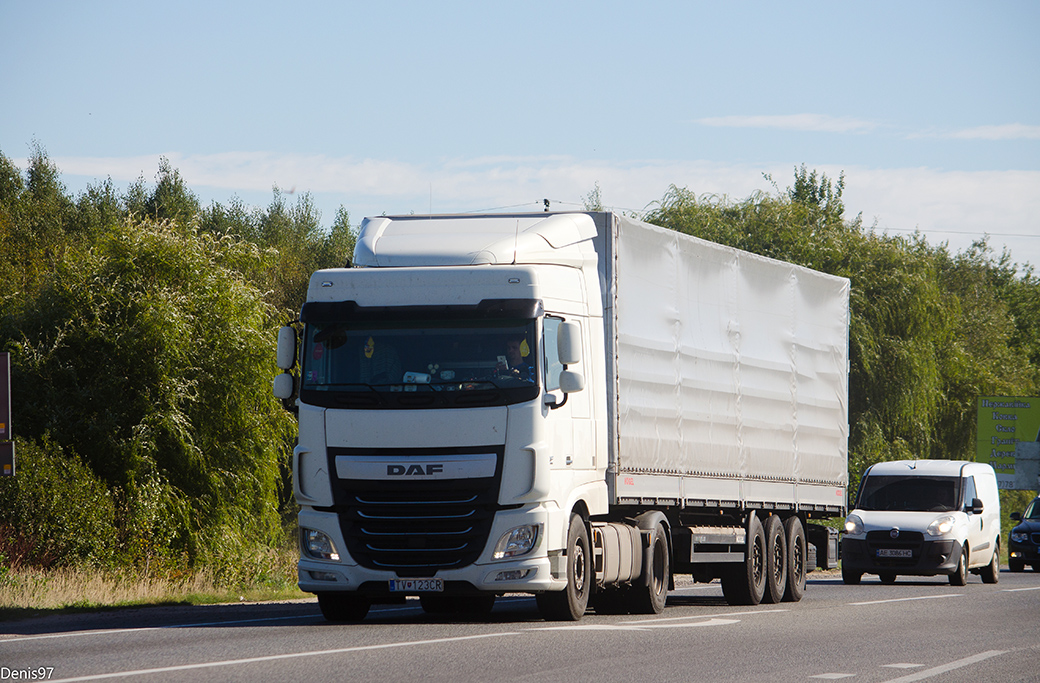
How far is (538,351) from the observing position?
13.4 m

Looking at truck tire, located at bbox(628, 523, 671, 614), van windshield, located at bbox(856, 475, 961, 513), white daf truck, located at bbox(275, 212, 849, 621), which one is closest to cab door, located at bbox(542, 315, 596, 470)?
white daf truck, located at bbox(275, 212, 849, 621)

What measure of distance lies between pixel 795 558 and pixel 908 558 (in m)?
6.58

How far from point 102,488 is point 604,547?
47.5 ft

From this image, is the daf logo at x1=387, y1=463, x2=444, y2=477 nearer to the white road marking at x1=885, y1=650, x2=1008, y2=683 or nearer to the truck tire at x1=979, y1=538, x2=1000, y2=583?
the white road marking at x1=885, y1=650, x2=1008, y2=683

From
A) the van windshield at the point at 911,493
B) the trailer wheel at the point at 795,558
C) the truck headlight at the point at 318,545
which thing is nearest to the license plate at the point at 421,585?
the truck headlight at the point at 318,545

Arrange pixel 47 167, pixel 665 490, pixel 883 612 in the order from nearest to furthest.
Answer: pixel 665 490 < pixel 883 612 < pixel 47 167

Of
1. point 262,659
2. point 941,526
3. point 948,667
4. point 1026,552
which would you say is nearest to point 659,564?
point 948,667

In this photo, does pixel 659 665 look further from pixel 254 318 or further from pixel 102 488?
pixel 254 318

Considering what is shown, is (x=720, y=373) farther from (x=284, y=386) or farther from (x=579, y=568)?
(x=284, y=386)

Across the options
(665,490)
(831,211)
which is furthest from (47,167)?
(665,490)

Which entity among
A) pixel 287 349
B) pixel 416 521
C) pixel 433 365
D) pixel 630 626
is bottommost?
pixel 630 626

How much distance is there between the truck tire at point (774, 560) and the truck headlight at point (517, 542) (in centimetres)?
615

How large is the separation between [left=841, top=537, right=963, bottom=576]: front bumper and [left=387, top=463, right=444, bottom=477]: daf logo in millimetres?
14460

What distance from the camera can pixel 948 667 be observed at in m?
11.0
